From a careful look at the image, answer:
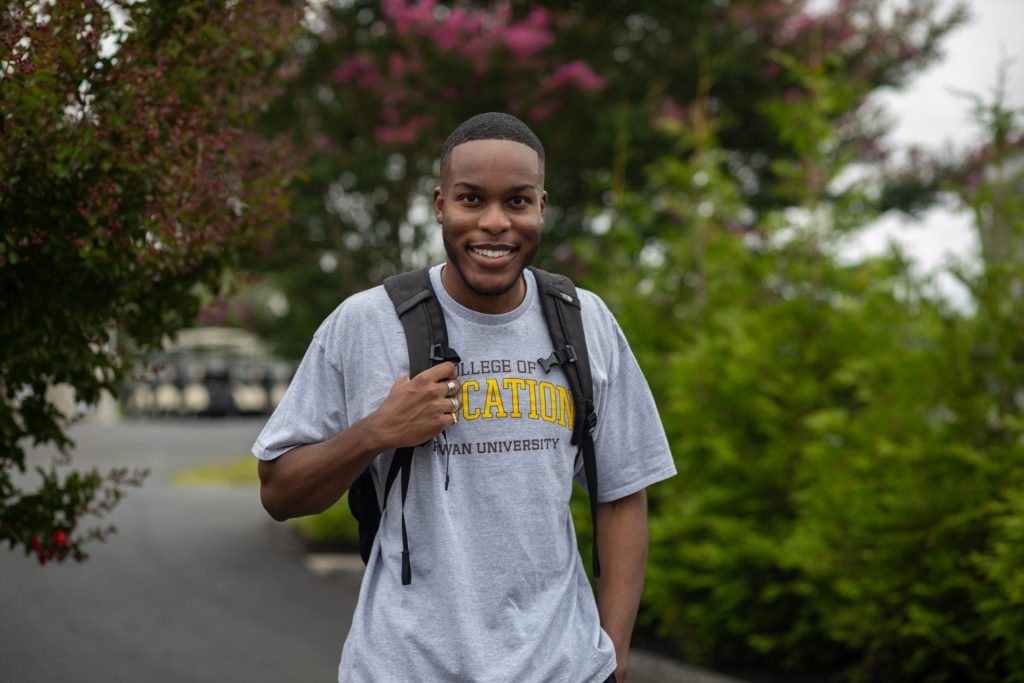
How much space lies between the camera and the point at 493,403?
2512 millimetres

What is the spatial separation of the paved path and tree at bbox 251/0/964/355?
219 cm

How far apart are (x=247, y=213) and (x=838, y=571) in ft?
11.1

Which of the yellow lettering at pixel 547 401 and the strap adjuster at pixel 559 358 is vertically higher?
the strap adjuster at pixel 559 358

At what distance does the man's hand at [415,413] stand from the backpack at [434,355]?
0.08 m

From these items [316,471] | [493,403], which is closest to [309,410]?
[316,471]

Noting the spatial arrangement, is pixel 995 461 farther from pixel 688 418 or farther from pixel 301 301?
pixel 301 301

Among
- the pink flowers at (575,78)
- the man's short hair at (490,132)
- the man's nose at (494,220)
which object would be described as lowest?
the man's nose at (494,220)

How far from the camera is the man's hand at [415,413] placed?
2377mm

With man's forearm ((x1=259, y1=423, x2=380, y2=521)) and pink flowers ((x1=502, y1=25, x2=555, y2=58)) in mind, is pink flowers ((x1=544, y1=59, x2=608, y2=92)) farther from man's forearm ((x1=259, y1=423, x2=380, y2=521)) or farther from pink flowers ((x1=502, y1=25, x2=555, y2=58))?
man's forearm ((x1=259, y1=423, x2=380, y2=521))

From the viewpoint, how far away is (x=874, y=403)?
5.95 meters

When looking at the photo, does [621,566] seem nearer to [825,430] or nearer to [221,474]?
[825,430]

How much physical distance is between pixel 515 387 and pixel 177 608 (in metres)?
7.16

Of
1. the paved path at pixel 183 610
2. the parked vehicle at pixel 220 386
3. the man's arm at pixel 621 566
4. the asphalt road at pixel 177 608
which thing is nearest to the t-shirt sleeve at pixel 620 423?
the man's arm at pixel 621 566

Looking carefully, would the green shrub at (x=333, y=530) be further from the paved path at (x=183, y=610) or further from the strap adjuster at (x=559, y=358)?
the strap adjuster at (x=559, y=358)
